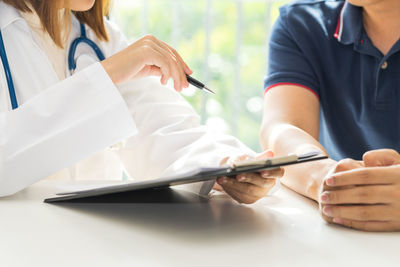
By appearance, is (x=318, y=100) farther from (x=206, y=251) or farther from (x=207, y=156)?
(x=206, y=251)

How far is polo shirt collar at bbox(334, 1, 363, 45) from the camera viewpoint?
1259 mm

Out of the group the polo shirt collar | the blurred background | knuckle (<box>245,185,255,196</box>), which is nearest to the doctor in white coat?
knuckle (<box>245,185,255,196</box>)

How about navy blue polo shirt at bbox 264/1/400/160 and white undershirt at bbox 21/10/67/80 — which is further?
navy blue polo shirt at bbox 264/1/400/160

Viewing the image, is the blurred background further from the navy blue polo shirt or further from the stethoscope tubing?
the stethoscope tubing

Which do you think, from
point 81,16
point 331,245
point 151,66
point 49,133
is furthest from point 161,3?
point 331,245

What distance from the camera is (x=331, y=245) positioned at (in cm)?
57

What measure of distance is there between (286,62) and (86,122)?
69cm

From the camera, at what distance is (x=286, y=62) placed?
1.30m

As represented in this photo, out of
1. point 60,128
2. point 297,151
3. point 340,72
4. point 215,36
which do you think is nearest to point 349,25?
point 340,72

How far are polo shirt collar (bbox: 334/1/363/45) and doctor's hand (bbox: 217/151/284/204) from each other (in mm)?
633

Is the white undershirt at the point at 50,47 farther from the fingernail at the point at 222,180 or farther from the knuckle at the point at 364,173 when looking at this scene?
the knuckle at the point at 364,173

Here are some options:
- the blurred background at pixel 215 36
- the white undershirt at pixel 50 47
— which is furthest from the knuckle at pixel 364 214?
the blurred background at pixel 215 36

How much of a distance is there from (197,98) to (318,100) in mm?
1151

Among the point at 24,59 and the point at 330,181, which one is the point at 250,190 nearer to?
the point at 330,181
